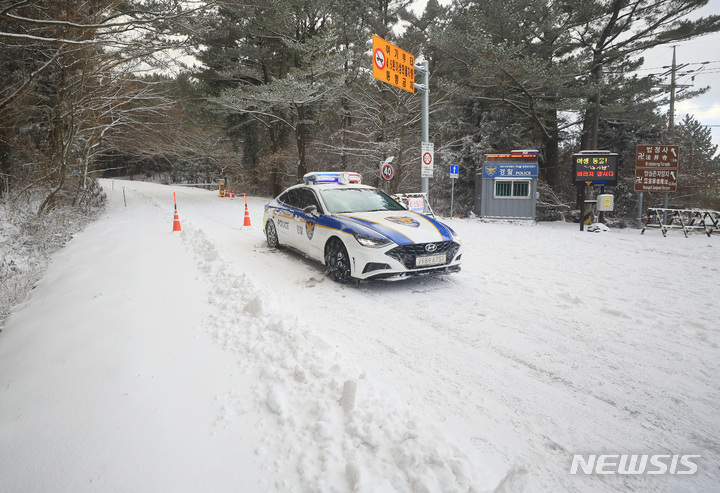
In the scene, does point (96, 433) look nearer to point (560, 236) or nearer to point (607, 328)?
point (607, 328)

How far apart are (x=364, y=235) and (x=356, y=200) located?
5.19ft

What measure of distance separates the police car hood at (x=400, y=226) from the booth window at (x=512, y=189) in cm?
1303

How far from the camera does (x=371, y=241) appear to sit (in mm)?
5559

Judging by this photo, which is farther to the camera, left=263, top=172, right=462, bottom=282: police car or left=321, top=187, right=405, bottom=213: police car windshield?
left=321, top=187, right=405, bottom=213: police car windshield

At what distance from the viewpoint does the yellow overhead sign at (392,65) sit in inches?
415

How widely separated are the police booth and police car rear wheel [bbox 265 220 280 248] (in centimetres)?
1249

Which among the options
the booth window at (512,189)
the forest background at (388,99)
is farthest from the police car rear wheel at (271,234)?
the booth window at (512,189)

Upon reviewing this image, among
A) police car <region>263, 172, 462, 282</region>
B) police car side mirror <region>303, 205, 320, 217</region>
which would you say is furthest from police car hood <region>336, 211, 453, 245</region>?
police car side mirror <region>303, 205, 320, 217</region>

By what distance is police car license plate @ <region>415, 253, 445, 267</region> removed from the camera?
5.60 meters

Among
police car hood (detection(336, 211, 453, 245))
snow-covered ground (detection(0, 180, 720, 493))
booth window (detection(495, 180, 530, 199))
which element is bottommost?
snow-covered ground (detection(0, 180, 720, 493))

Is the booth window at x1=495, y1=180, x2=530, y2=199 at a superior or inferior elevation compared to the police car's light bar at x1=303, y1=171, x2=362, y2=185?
superior

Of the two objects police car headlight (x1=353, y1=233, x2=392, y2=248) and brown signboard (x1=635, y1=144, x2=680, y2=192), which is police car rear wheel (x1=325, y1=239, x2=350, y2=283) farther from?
brown signboard (x1=635, y1=144, x2=680, y2=192)

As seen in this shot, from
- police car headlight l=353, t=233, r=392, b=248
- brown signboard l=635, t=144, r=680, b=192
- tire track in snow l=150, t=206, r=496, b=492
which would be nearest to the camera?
tire track in snow l=150, t=206, r=496, b=492

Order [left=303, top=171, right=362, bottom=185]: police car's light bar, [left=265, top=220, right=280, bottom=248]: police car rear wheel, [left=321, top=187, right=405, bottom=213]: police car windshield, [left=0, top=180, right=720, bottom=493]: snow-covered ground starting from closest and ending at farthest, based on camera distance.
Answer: [left=0, top=180, right=720, bottom=493]: snow-covered ground < [left=321, top=187, right=405, bottom=213]: police car windshield < [left=303, top=171, right=362, bottom=185]: police car's light bar < [left=265, top=220, right=280, bottom=248]: police car rear wheel
